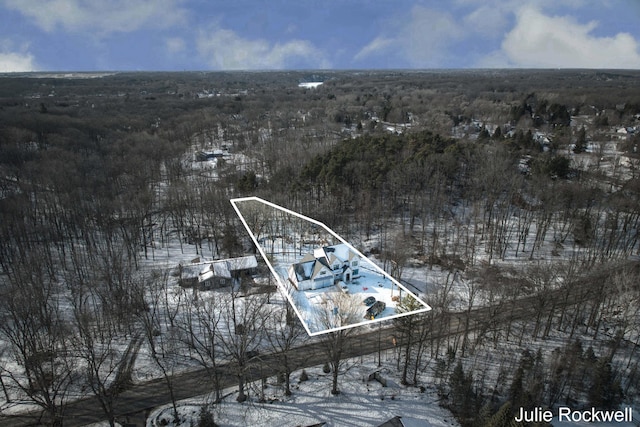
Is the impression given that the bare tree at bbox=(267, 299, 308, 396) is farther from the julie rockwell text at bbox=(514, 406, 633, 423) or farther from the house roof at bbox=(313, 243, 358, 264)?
the julie rockwell text at bbox=(514, 406, 633, 423)

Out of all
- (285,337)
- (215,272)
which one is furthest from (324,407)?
(215,272)

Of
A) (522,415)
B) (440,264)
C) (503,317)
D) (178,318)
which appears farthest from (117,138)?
(522,415)

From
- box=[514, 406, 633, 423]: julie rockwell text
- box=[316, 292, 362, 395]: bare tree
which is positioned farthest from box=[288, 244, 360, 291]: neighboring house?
box=[514, 406, 633, 423]: julie rockwell text

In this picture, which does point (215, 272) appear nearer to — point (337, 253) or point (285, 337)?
point (285, 337)

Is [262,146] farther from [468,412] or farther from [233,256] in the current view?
[468,412]

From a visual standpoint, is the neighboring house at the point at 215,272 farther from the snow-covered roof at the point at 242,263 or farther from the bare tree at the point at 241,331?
the bare tree at the point at 241,331

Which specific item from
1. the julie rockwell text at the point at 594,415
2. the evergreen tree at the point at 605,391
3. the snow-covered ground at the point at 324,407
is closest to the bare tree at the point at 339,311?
the snow-covered ground at the point at 324,407
